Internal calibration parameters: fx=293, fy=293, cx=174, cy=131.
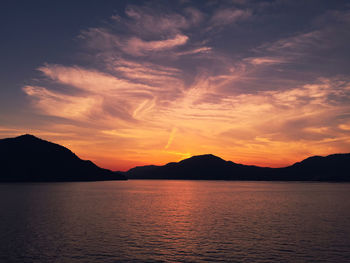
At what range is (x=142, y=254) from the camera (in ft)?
133

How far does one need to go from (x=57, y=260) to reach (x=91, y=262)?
4.72 m

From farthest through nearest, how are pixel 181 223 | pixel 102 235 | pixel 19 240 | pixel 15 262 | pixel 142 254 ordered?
1. pixel 181 223
2. pixel 102 235
3. pixel 19 240
4. pixel 142 254
5. pixel 15 262

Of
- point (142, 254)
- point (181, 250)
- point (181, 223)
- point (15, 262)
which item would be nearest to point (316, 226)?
point (181, 223)

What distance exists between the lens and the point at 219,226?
208ft

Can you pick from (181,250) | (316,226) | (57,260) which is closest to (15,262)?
(57,260)

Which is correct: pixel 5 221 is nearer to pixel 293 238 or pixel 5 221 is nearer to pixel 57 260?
pixel 57 260

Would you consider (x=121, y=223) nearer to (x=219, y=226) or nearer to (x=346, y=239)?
(x=219, y=226)

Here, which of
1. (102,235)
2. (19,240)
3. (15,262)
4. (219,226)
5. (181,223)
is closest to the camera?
(15,262)

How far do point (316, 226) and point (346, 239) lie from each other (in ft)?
44.7

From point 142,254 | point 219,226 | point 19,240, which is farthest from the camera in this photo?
point 219,226

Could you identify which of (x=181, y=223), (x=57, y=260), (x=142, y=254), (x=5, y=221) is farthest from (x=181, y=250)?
(x=5, y=221)

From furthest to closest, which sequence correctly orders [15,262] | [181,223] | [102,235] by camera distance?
[181,223]
[102,235]
[15,262]

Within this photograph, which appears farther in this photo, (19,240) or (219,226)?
(219,226)

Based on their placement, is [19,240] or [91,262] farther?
[19,240]
